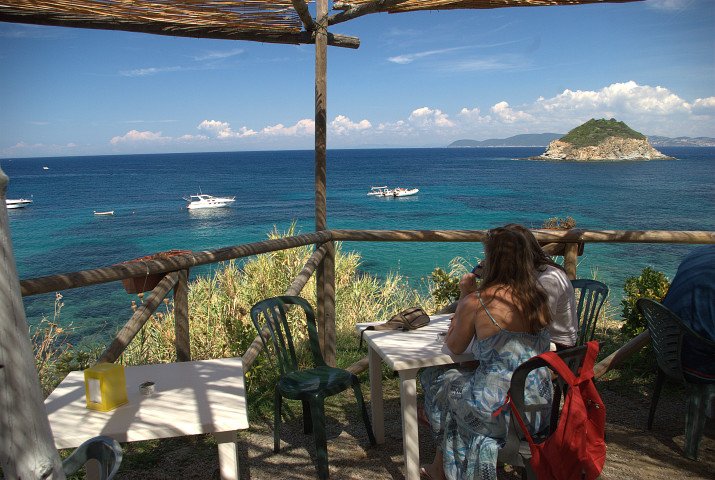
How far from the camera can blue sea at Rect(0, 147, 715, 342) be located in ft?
65.2

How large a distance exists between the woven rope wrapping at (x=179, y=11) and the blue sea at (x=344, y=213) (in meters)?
5.47

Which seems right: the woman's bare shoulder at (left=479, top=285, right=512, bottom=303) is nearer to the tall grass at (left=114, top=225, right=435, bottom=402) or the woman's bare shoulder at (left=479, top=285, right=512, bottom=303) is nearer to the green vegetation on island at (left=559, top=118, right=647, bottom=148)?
the tall grass at (left=114, top=225, right=435, bottom=402)

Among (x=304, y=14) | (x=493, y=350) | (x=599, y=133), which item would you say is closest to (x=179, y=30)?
(x=304, y=14)

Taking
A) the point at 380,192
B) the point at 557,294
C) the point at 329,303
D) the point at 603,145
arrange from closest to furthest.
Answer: the point at 557,294
the point at 329,303
the point at 380,192
the point at 603,145

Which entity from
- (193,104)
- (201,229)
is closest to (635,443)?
(201,229)

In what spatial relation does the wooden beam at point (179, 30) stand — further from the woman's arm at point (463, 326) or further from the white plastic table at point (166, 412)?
the woman's arm at point (463, 326)

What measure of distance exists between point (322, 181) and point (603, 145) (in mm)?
95819

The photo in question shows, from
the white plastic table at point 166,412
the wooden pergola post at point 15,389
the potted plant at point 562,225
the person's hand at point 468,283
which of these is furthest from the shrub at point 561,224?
the wooden pergola post at point 15,389

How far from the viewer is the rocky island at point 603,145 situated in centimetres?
8812

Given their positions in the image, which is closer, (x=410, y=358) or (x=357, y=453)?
(x=410, y=358)

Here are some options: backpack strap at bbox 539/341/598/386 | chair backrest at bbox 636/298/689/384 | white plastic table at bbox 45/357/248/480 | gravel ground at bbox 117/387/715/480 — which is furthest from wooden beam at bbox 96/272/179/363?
chair backrest at bbox 636/298/689/384

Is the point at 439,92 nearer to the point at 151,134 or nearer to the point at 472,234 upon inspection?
the point at 151,134

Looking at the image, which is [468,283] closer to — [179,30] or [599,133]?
[179,30]

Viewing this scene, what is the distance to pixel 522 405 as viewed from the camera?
174 centimetres
